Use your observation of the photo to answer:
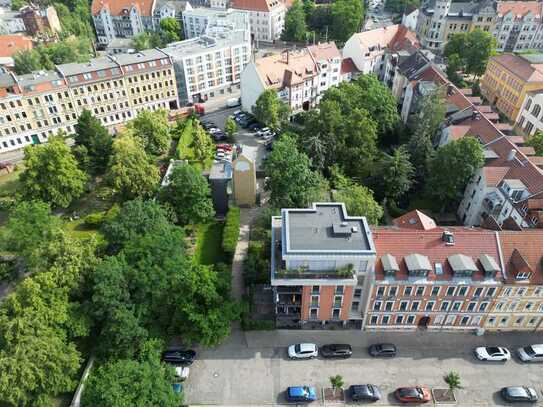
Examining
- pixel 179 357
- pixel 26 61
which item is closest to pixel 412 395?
pixel 179 357

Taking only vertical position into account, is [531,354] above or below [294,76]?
below

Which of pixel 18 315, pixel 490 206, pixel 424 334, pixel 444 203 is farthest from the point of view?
pixel 444 203

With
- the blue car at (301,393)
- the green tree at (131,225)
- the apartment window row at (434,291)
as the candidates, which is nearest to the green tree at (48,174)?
the green tree at (131,225)

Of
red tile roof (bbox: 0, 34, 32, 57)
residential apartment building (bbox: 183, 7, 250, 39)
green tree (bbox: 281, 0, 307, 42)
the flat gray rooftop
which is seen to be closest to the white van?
residential apartment building (bbox: 183, 7, 250, 39)

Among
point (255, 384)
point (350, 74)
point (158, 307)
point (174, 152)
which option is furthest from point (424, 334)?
point (350, 74)

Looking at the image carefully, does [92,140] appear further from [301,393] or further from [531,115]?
[531,115]

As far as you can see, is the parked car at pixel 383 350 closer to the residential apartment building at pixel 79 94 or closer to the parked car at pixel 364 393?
the parked car at pixel 364 393

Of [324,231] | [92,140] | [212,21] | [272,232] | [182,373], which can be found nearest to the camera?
[182,373]

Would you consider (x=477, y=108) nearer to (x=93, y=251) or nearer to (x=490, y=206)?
(x=490, y=206)
